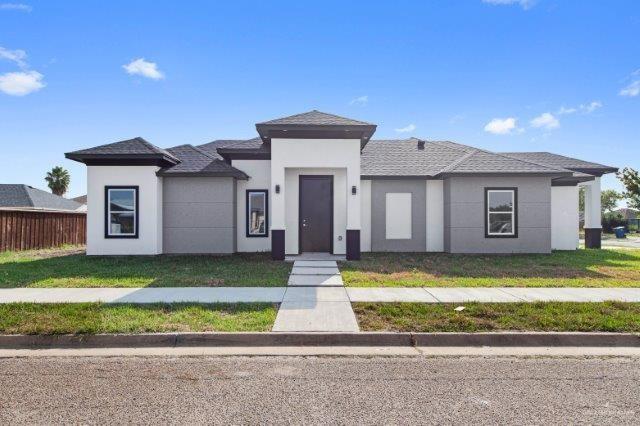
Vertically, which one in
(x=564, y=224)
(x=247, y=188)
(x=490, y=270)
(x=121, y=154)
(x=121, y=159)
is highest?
(x=121, y=154)

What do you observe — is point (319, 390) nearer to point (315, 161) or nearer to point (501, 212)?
point (315, 161)

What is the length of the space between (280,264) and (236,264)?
1333 millimetres

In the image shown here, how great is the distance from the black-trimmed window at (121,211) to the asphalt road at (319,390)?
992cm

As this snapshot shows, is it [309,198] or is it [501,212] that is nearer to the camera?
[309,198]

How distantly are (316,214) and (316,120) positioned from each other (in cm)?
352

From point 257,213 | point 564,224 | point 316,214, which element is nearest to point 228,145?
point 257,213

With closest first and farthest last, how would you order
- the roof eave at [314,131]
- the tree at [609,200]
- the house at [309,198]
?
the roof eave at [314,131]
the house at [309,198]
the tree at [609,200]

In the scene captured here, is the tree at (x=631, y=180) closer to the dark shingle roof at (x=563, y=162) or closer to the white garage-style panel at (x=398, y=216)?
the dark shingle roof at (x=563, y=162)

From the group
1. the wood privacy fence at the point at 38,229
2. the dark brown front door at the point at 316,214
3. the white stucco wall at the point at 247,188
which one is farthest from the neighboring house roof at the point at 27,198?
the dark brown front door at the point at 316,214

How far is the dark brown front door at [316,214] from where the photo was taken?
14570 mm

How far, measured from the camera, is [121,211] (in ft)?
46.9

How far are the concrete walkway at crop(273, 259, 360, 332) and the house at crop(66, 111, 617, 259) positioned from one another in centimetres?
329

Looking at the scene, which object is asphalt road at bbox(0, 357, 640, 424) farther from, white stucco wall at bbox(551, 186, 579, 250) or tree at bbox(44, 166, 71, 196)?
tree at bbox(44, 166, 71, 196)

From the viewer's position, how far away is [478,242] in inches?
597
